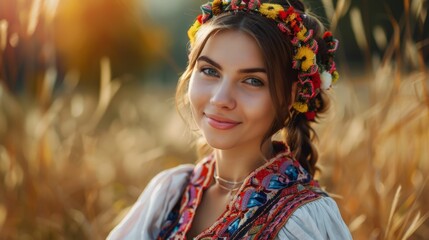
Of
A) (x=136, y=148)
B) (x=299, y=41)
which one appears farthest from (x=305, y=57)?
(x=136, y=148)

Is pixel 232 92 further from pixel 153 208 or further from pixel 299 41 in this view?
pixel 153 208

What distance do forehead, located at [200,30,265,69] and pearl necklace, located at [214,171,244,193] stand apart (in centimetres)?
34

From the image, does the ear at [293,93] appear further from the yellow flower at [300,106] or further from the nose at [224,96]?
the nose at [224,96]

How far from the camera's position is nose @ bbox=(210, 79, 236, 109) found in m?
1.66

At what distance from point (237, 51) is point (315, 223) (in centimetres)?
45

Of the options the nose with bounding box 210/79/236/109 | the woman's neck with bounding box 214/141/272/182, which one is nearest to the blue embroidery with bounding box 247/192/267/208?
the woman's neck with bounding box 214/141/272/182

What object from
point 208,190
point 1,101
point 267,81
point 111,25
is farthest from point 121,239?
point 111,25

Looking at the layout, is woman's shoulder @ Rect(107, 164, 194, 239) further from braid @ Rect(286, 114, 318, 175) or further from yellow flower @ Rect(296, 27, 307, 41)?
yellow flower @ Rect(296, 27, 307, 41)

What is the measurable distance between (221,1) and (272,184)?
19.4 inches

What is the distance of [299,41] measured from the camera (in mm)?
1737

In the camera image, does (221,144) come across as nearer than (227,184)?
Yes

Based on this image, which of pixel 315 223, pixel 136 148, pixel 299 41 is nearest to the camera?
pixel 315 223

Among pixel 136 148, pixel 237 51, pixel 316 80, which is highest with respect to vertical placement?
pixel 237 51

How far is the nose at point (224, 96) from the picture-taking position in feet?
5.45
